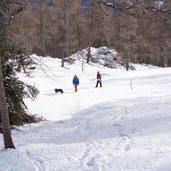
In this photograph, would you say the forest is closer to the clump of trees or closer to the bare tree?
the clump of trees

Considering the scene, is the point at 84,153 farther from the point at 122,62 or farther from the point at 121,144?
the point at 122,62

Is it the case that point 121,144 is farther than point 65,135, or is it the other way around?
point 65,135

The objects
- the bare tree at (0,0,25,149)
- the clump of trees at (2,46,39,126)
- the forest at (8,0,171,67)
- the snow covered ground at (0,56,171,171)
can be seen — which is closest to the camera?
the snow covered ground at (0,56,171,171)

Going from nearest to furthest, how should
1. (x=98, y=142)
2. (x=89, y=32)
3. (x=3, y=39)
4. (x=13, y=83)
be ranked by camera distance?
(x=98, y=142) < (x=3, y=39) < (x=13, y=83) < (x=89, y=32)

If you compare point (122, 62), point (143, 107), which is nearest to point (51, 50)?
point (122, 62)

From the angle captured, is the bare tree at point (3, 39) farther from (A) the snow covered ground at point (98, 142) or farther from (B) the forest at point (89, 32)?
(B) the forest at point (89, 32)

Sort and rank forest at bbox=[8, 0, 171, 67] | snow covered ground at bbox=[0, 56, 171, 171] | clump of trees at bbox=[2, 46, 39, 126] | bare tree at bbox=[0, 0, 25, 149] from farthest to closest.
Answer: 1. forest at bbox=[8, 0, 171, 67]
2. clump of trees at bbox=[2, 46, 39, 126]
3. bare tree at bbox=[0, 0, 25, 149]
4. snow covered ground at bbox=[0, 56, 171, 171]

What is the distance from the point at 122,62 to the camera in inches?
2532

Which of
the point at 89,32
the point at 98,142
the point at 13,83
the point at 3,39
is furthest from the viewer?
the point at 89,32

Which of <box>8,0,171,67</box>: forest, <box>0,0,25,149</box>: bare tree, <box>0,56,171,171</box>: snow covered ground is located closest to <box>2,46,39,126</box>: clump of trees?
<box>0,0,25,149</box>: bare tree

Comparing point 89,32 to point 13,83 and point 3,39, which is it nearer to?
point 13,83

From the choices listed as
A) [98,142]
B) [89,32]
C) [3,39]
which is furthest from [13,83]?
[89,32]

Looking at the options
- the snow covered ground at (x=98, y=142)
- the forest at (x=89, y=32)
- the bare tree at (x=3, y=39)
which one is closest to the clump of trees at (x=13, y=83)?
the bare tree at (x=3, y=39)

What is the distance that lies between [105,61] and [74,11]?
812 centimetres
